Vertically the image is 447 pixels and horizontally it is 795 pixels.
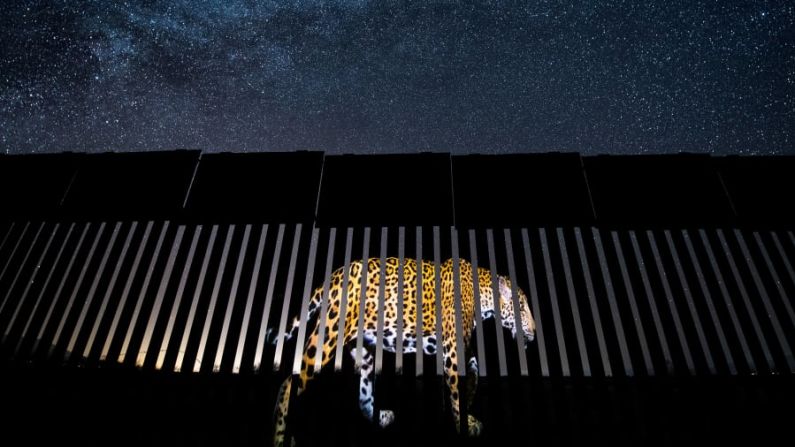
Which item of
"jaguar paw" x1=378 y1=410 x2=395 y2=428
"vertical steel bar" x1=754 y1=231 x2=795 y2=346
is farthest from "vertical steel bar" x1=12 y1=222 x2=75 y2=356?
"vertical steel bar" x1=754 y1=231 x2=795 y2=346

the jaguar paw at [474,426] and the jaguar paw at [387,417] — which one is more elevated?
the jaguar paw at [387,417]

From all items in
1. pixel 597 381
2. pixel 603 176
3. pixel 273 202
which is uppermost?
pixel 603 176

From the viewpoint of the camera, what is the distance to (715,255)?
11.0ft

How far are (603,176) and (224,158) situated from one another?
344cm

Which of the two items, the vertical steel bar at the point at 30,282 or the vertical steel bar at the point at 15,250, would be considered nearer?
the vertical steel bar at the point at 30,282

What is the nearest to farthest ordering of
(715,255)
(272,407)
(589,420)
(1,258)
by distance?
(589,420)
(272,407)
(715,255)
(1,258)

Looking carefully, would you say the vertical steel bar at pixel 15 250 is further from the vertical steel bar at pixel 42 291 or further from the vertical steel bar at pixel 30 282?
the vertical steel bar at pixel 42 291

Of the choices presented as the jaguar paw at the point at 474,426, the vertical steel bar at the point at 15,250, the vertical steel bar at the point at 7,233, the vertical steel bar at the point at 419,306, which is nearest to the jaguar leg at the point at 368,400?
the vertical steel bar at the point at 419,306

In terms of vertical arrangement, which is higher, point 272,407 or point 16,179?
point 16,179

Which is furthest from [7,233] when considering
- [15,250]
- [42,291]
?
[42,291]

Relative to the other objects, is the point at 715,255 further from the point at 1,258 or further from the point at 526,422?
the point at 1,258

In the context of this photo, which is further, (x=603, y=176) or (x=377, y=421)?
(x=603, y=176)

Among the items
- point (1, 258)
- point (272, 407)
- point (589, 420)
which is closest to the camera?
point (589, 420)

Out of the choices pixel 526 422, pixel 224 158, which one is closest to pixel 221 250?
pixel 224 158
